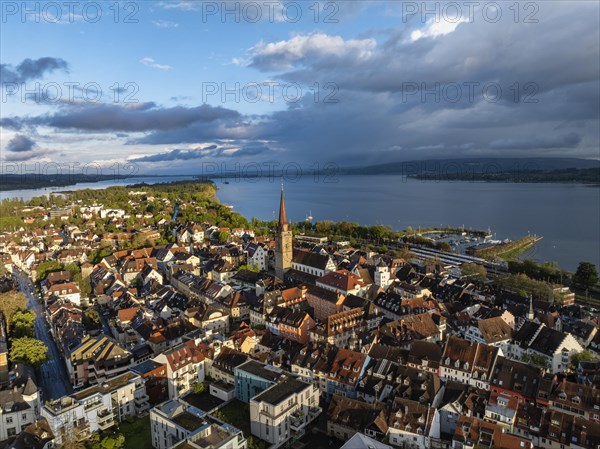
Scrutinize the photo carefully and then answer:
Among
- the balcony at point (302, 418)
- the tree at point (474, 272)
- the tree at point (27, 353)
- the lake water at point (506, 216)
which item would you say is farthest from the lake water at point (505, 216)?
the tree at point (27, 353)

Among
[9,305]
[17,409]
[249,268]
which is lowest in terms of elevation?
[17,409]

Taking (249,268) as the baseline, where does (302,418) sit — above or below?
below

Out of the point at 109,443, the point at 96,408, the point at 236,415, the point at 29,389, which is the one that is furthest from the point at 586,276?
the point at 29,389

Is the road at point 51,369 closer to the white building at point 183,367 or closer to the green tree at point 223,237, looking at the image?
the white building at point 183,367

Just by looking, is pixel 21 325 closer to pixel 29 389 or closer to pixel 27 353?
pixel 27 353

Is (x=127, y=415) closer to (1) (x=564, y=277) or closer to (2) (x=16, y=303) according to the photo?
(2) (x=16, y=303)

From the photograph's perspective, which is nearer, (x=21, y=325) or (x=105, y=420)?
(x=105, y=420)

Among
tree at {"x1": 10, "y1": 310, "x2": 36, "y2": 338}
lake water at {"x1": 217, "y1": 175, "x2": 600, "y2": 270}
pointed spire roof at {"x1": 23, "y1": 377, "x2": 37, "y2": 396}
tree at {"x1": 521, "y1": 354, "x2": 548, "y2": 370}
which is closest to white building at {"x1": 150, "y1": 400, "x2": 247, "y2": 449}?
pointed spire roof at {"x1": 23, "y1": 377, "x2": 37, "y2": 396}
